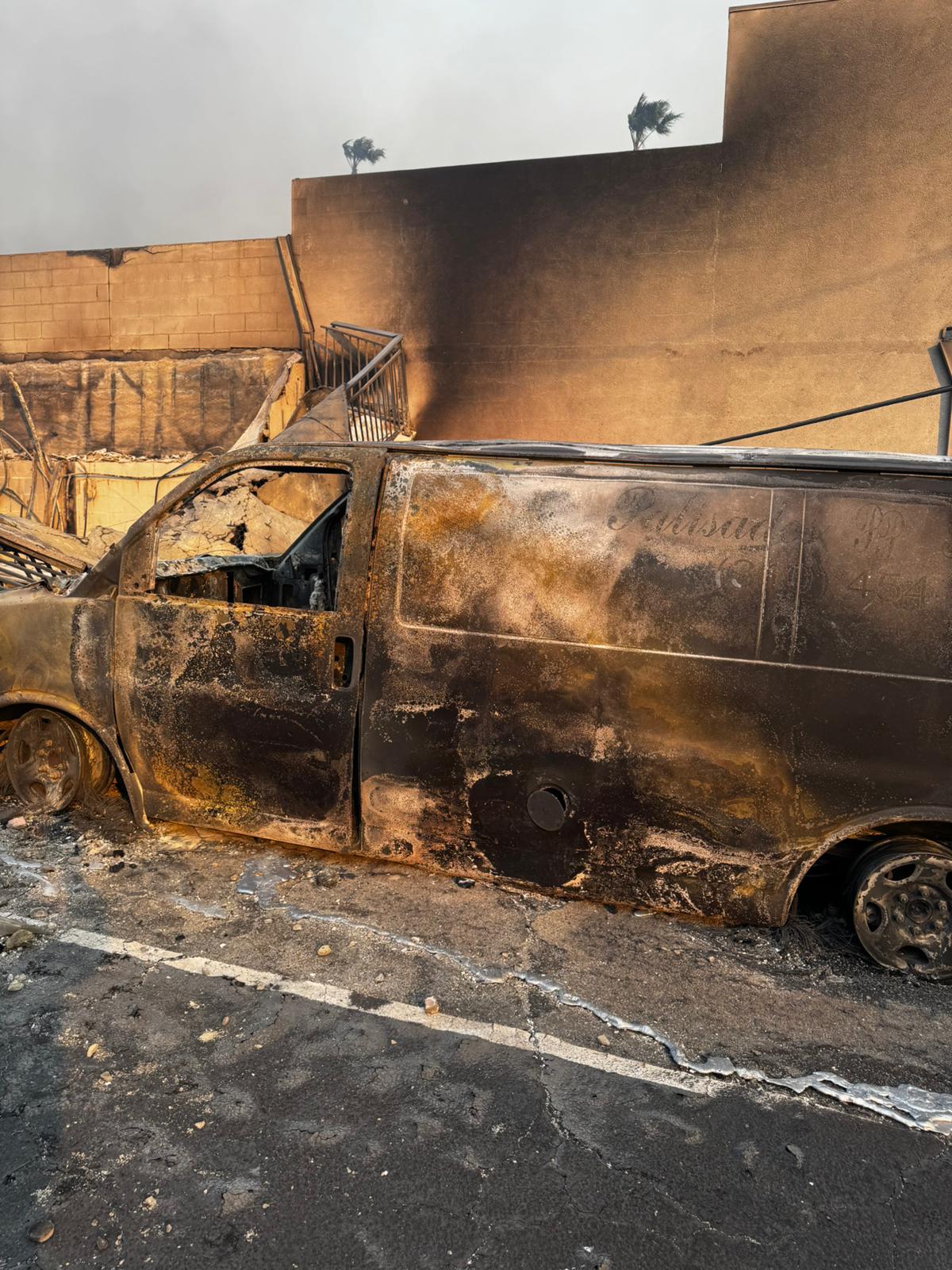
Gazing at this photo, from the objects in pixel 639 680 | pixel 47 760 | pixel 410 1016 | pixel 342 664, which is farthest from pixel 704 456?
pixel 47 760

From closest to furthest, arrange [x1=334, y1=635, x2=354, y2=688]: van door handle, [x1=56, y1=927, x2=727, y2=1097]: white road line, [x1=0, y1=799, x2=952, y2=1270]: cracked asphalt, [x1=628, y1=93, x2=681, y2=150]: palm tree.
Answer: [x1=0, y1=799, x2=952, y2=1270]: cracked asphalt → [x1=56, y1=927, x2=727, y2=1097]: white road line → [x1=334, y1=635, x2=354, y2=688]: van door handle → [x1=628, y1=93, x2=681, y2=150]: palm tree

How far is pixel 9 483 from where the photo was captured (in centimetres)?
1218

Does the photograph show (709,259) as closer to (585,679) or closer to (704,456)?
(704,456)

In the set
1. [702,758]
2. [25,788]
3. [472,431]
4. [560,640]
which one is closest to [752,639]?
[702,758]

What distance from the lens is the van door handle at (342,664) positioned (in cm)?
330

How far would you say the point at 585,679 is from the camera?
304 centimetres

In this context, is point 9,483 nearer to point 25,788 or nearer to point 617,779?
point 25,788

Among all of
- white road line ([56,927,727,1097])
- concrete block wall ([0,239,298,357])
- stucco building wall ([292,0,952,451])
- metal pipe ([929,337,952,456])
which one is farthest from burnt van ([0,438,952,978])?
concrete block wall ([0,239,298,357])

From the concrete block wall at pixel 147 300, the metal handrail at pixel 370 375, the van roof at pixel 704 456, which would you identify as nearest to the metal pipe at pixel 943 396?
the metal handrail at pixel 370 375

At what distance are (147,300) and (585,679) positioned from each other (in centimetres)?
1257

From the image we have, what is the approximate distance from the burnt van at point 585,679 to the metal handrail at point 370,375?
7.00 meters

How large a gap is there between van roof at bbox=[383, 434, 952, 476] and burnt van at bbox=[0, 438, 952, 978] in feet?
0.04

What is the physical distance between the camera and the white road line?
2.42m

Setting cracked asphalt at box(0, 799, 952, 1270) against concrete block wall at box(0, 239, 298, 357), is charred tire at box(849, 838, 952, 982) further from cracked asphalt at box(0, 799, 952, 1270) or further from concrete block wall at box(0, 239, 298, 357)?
concrete block wall at box(0, 239, 298, 357)
